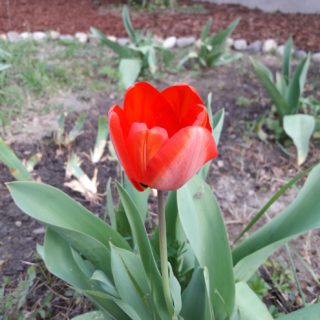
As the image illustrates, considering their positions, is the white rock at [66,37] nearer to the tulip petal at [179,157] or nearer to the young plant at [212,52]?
the young plant at [212,52]

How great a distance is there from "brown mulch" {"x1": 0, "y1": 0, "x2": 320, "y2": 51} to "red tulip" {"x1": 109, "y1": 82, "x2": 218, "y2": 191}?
3.43 meters

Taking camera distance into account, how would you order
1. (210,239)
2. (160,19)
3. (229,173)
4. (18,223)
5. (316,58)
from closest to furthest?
1. (210,239)
2. (18,223)
3. (229,173)
4. (316,58)
5. (160,19)

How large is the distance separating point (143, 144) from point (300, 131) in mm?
1819

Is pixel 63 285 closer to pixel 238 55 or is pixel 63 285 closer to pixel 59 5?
pixel 238 55

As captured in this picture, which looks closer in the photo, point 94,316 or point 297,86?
point 94,316

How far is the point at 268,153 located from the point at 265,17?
10.3 ft

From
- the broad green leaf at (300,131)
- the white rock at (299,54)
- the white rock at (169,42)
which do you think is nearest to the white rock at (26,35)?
the white rock at (169,42)

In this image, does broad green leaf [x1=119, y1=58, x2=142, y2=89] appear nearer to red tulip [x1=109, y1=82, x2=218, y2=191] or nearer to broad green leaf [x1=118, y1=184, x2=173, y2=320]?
broad green leaf [x1=118, y1=184, x2=173, y2=320]

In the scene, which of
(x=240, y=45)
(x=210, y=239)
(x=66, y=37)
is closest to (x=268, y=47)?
(x=240, y=45)

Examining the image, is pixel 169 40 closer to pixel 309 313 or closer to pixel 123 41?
pixel 123 41

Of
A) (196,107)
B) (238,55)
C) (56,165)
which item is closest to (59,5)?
(238,55)

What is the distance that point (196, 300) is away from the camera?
3.51 ft

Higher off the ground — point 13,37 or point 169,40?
point 169,40

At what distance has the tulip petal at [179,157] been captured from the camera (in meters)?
0.68
